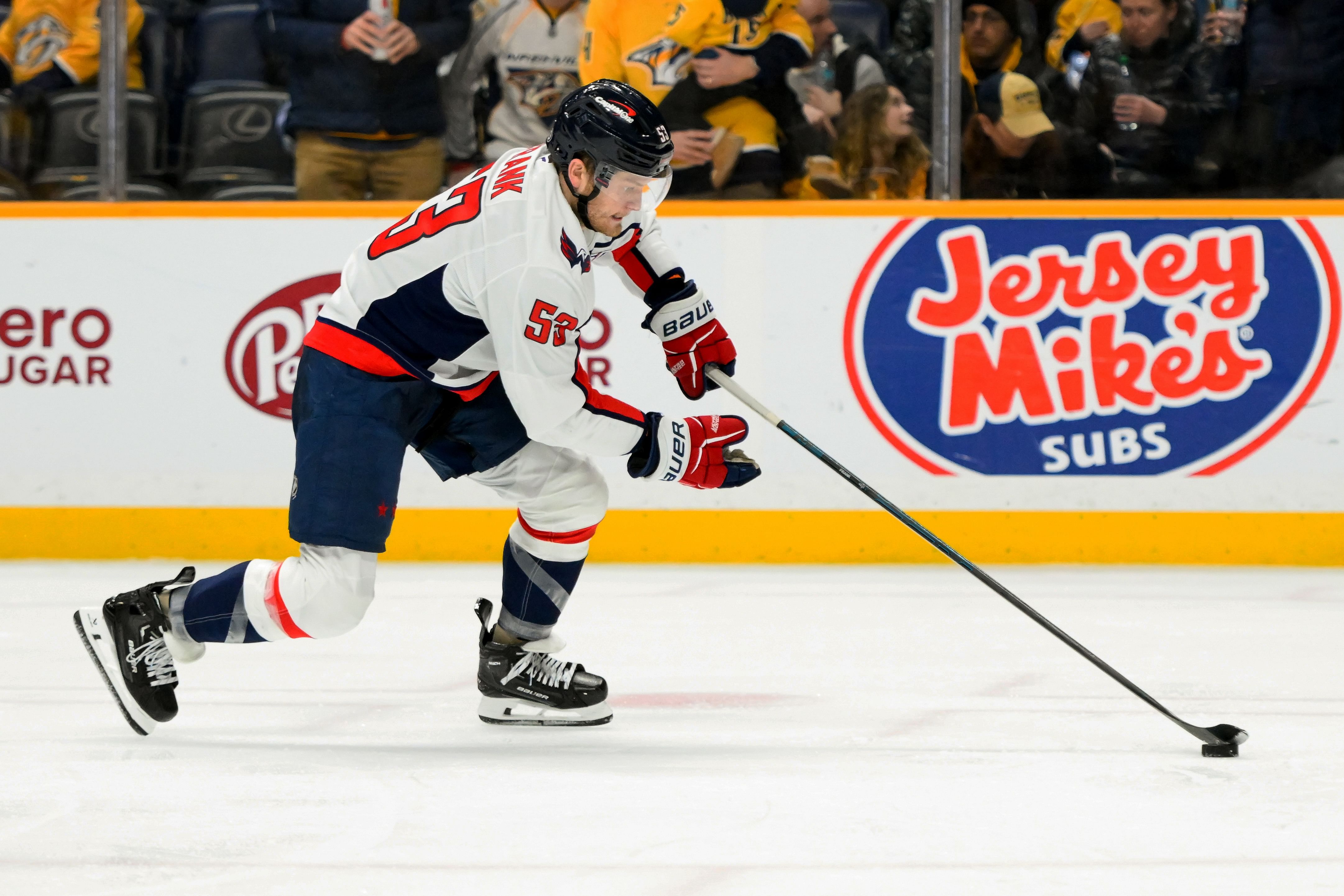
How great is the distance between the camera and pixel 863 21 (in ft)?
→ 15.3

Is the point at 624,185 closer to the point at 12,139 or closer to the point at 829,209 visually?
the point at 829,209

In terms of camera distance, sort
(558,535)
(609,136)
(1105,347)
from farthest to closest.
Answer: (1105,347) → (558,535) → (609,136)

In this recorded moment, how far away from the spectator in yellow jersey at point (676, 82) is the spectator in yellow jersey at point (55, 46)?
1472mm

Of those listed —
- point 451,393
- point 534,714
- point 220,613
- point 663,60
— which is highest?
point 663,60

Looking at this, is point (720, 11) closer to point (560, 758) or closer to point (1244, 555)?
point (1244, 555)

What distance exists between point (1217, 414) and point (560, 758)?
290cm

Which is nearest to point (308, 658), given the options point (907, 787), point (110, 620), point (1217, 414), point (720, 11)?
point (110, 620)

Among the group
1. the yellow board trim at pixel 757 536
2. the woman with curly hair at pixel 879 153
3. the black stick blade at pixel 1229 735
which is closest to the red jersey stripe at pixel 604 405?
the black stick blade at pixel 1229 735

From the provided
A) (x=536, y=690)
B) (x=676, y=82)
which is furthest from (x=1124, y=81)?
(x=536, y=690)

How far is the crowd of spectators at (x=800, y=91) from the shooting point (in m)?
4.61

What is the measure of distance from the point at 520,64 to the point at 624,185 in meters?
2.49

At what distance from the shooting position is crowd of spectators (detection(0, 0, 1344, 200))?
4.61 m

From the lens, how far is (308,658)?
129 inches

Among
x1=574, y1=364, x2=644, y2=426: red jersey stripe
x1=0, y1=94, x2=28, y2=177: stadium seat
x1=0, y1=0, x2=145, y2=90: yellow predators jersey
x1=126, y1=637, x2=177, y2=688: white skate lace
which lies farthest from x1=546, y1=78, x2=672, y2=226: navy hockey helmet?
x1=0, y1=94, x2=28, y2=177: stadium seat
